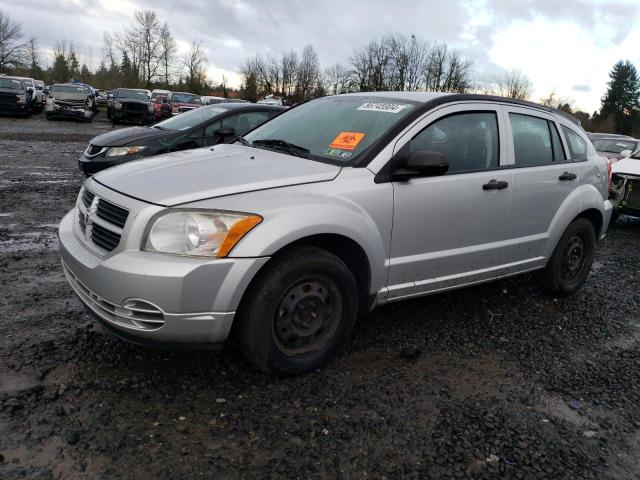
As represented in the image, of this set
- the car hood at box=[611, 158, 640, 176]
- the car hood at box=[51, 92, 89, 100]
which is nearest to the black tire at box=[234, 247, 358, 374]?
the car hood at box=[611, 158, 640, 176]

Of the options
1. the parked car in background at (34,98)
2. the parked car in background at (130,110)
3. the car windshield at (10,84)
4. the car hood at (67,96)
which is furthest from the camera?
the parked car in background at (34,98)

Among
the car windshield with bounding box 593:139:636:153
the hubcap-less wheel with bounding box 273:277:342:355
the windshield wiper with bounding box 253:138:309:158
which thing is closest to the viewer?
the hubcap-less wheel with bounding box 273:277:342:355

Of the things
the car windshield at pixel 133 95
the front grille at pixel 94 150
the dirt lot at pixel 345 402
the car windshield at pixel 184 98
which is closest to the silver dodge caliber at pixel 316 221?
the dirt lot at pixel 345 402

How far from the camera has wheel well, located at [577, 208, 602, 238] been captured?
4.84 m

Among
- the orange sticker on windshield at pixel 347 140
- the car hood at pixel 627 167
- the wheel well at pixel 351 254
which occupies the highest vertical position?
the orange sticker on windshield at pixel 347 140

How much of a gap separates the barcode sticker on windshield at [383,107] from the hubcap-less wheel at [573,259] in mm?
2210

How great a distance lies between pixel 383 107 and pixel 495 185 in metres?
1.01

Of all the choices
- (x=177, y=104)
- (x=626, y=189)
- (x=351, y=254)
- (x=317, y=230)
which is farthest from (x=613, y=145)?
(x=177, y=104)

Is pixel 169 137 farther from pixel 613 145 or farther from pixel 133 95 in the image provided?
pixel 133 95

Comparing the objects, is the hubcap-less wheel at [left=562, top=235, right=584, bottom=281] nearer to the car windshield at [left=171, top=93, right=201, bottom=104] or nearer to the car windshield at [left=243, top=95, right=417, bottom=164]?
the car windshield at [left=243, top=95, right=417, bottom=164]

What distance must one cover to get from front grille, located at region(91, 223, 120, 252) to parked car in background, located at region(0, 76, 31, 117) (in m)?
25.2

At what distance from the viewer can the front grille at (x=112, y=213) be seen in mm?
2826

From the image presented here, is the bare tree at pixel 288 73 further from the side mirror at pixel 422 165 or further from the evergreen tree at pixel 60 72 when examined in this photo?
the side mirror at pixel 422 165

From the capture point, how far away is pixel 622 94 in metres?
68.8
